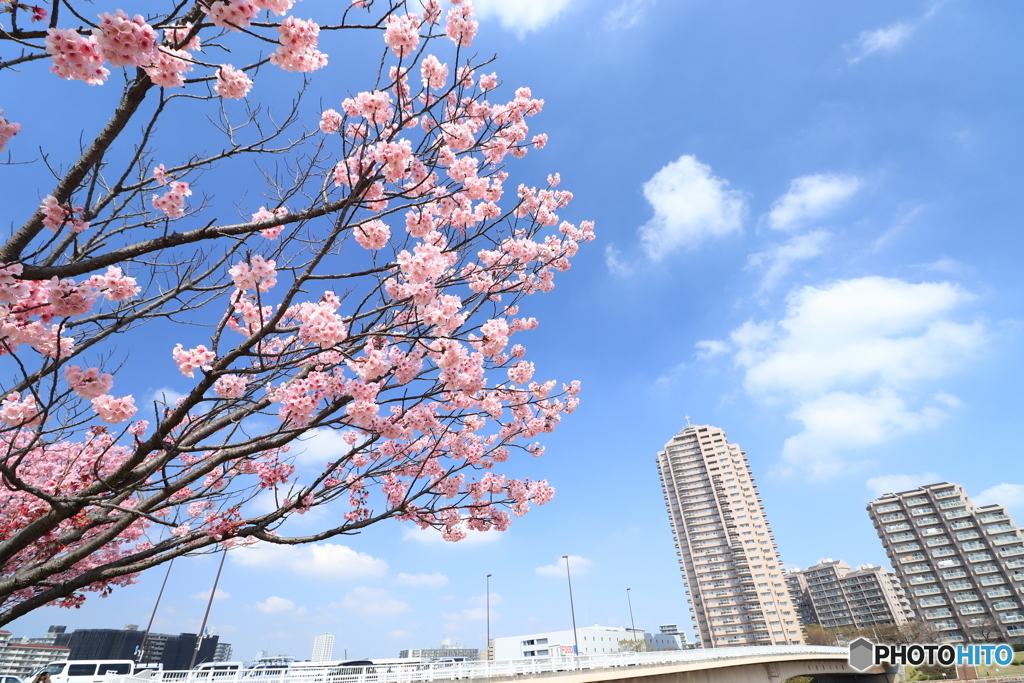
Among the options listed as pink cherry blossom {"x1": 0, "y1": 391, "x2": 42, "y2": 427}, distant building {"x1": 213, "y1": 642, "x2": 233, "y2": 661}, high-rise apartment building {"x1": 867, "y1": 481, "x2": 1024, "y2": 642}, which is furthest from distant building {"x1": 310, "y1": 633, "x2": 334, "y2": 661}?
pink cherry blossom {"x1": 0, "y1": 391, "x2": 42, "y2": 427}

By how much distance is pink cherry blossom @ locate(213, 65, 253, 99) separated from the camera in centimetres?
399

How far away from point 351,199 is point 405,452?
453 centimetres

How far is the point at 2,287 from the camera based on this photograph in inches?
131

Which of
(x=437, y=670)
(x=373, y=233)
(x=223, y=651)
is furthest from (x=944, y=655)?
(x=223, y=651)

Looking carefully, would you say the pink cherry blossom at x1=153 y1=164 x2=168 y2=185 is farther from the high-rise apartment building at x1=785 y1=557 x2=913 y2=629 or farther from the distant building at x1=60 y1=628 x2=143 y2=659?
the distant building at x1=60 y1=628 x2=143 y2=659

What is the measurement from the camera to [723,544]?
245 feet

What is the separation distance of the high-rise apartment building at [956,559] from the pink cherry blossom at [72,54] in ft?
266

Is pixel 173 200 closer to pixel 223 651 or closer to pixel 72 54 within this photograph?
pixel 72 54

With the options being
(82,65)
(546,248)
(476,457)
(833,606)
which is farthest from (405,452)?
(833,606)

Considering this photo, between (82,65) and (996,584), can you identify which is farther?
(996,584)

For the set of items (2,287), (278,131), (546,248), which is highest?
(546,248)

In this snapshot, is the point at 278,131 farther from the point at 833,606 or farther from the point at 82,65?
the point at 833,606

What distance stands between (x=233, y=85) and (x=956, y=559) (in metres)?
85.2

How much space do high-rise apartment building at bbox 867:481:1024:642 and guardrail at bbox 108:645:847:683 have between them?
56595 mm
